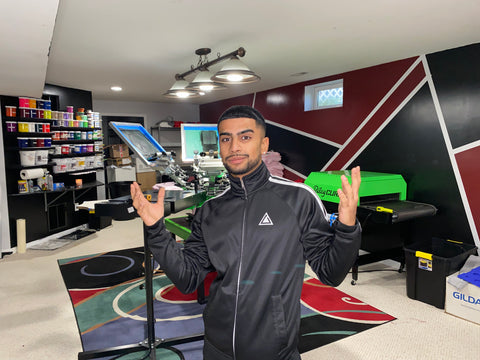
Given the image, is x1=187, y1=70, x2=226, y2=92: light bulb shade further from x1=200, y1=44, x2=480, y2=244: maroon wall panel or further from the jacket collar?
the jacket collar

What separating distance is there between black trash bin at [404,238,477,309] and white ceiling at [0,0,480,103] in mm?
2107

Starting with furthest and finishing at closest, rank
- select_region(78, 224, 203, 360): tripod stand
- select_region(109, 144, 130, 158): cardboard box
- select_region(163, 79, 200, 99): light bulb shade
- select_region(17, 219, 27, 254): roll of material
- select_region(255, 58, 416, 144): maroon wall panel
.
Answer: select_region(109, 144, 130, 158): cardboard box → select_region(17, 219, 27, 254): roll of material → select_region(255, 58, 416, 144): maroon wall panel → select_region(163, 79, 200, 99): light bulb shade → select_region(78, 224, 203, 360): tripod stand

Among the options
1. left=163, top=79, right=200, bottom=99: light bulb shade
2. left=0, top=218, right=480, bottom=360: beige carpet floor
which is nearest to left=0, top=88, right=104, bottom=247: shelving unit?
left=0, top=218, right=480, bottom=360: beige carpet floor

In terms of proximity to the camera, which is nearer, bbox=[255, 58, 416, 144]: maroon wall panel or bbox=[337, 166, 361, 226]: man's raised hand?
bbox=[337, 166, 361, 226]: man's raised hand

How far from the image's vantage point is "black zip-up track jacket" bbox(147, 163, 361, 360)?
1.20 metres

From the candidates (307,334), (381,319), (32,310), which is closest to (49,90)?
(32,310)

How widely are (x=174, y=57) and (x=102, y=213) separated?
235cm

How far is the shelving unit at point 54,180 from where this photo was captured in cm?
497

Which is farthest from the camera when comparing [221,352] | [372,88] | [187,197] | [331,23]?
[372,88]

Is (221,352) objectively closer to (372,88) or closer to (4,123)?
(372,88)

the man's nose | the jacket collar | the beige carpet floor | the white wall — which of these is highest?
the white wall

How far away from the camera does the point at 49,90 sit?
5.54 meters

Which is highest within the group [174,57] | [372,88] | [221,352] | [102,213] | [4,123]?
[174,57]

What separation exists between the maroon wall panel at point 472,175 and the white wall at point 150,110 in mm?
6801
